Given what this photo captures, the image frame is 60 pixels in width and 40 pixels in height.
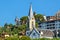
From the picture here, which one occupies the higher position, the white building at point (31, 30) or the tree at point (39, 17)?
the tree at point (39, 17)

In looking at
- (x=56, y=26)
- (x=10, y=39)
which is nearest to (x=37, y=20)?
(x=56, y=26)

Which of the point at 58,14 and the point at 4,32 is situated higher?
the point at 58,14

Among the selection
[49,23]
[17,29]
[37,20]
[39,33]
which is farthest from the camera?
[37,20]

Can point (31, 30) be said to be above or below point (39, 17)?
below

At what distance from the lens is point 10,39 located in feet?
135

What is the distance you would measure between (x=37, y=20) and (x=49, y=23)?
22.7ft

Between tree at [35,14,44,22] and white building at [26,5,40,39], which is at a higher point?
tree at [35,14,44,22]

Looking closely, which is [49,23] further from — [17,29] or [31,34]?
[31,34]

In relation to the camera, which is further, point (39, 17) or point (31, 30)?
point (39, 17)

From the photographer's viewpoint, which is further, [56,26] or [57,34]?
[56,26]

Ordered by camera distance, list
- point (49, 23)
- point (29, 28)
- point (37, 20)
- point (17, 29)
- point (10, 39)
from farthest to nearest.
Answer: point (37, 20), point (49, 23), point (17, 29), point (29, 28), point (10, 39)

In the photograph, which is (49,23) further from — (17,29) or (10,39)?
(10,39)

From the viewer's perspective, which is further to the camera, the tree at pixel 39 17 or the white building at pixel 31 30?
the tree at pixel 39 17

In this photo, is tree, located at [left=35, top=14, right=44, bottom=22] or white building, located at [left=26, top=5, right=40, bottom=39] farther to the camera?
tree, located at [left=35, top=14, right=44, bottom=22]
